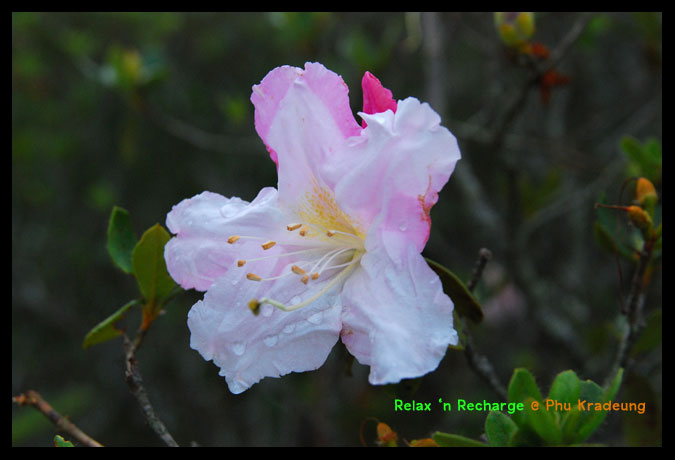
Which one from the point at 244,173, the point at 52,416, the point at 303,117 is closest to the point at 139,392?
the point at 52,416

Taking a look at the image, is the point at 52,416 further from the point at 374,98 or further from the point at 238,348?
the point at 374,98

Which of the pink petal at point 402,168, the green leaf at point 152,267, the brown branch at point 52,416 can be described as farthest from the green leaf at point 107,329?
the pink petal at point 402,168

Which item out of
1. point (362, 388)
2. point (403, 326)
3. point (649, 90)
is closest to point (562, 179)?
point (649, 90)

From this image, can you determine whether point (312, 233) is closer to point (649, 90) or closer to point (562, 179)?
point (562, 179)

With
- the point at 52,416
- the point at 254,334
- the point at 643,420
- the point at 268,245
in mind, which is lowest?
the point at 643,420

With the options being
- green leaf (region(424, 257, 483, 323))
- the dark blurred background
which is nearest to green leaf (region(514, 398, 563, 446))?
green leaf (region(424, 257, 483, 323))

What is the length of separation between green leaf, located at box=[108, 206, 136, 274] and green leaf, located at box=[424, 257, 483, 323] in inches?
25.2

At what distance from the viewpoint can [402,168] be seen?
103 cm

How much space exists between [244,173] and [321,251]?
2.13 metres

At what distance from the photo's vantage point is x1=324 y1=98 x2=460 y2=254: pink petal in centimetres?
101

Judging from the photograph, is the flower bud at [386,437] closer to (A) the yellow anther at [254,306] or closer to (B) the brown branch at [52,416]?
(A) the yellow anther at [254,306]

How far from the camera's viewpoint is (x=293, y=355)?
1082 millimetres

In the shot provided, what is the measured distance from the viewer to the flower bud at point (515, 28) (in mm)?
1719

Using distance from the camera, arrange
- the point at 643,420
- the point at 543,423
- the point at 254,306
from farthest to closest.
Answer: the point at 643,420
the point at 254,306
the point at 543,423
